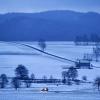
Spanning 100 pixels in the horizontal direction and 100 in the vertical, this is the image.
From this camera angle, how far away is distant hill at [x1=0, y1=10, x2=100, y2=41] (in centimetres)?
909

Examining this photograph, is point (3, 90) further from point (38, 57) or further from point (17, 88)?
point (38, 57)

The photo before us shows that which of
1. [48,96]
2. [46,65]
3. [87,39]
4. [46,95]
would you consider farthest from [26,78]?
[87,39]

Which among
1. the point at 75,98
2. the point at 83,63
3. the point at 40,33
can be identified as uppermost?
the point at 40,33

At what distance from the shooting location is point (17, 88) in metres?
7.95

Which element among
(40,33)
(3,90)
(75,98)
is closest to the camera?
(75,98)

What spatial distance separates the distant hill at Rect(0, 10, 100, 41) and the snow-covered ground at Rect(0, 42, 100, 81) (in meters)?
0.17

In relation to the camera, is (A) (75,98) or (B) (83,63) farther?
(B) (83,63)

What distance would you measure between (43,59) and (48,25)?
89 cm

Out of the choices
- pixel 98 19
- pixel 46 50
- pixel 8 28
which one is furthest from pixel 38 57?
pixel 98 19

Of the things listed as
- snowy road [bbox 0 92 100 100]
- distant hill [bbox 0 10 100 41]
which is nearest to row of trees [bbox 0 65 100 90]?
snowy road [bbox 0 92 100 100]

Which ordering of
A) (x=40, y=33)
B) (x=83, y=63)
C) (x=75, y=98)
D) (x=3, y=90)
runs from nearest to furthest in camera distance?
1. (x=75, y=98)
2. (x=3, y=90)
3. (x=83, y=63)
4. (x=40, y=33)

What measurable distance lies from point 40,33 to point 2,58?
1026mm

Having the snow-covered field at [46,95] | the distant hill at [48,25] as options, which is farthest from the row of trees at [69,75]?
the distant hill at [48,25]

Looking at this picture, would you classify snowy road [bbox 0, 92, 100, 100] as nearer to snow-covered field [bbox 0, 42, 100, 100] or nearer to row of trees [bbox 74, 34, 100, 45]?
snow-covered field [bbox 0, 42, 100, 100]
